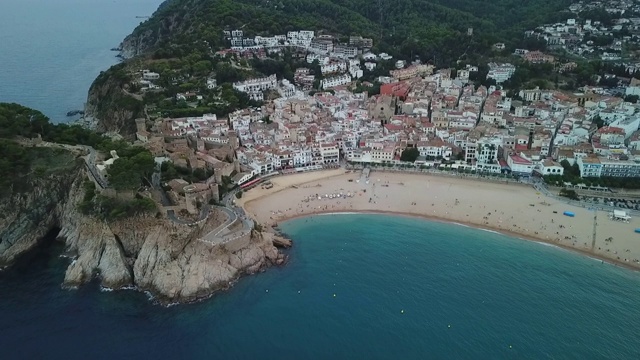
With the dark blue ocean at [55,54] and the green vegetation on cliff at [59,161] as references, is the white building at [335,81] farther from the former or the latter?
the green vegetation on cliff at [59,161]

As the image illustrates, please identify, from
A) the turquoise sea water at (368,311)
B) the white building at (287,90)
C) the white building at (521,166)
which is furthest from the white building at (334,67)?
the turquoise sea water at (368,311)

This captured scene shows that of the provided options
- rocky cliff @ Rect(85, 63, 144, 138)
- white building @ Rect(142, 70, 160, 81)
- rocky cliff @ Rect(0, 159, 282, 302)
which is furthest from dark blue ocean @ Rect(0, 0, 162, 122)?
rocky cliff @ Rect(0, 159, 282, 302)

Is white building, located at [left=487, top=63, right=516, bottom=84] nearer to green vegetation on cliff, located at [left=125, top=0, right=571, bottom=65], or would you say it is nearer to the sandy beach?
Result: green vegetation on cliff, located at [left=125, top=0, right=571, bottom=65]

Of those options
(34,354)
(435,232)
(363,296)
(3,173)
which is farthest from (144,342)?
(435,232)

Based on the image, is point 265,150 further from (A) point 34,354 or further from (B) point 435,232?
(A) point 34,354

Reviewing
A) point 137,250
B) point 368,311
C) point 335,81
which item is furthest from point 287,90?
point 368,311

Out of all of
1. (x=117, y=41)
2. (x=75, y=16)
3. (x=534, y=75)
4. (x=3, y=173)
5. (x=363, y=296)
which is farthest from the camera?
(x=75, y=16)

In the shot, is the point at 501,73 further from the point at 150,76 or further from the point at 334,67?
the point at 150,76

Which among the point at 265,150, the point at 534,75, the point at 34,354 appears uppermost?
the point at 534,75
